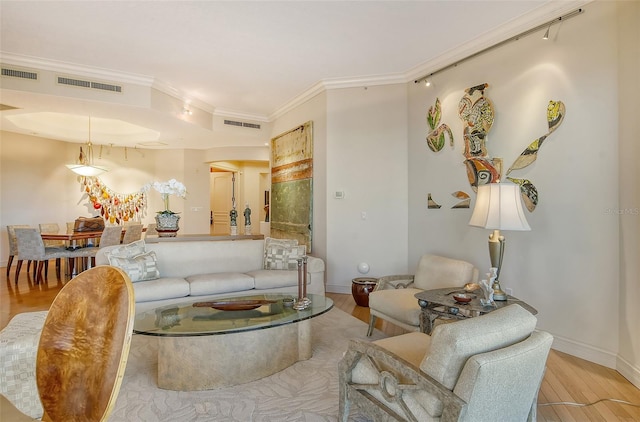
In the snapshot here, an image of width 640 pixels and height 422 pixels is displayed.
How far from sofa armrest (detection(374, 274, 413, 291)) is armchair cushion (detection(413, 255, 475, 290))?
8cm

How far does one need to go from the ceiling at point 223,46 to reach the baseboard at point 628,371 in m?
2.95

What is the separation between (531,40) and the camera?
328 centimetres

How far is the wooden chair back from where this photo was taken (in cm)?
94

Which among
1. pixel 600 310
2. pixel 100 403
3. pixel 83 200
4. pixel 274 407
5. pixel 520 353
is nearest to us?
pixel 100 403

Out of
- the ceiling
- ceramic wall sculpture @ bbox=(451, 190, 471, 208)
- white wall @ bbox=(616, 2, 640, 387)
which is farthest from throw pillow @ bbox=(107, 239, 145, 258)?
white wall @ bbox=(616, 2, 640, 387)

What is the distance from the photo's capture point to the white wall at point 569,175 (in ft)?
8.96

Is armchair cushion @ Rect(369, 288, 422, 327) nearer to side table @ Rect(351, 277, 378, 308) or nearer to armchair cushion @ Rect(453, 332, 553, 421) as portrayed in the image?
side table @ Rect(351, 277, 378, 308)

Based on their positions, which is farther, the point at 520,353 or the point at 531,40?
the point at 531,40

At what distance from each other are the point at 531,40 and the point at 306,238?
3.78 m

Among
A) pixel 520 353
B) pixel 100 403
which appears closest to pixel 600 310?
pixel 520 353

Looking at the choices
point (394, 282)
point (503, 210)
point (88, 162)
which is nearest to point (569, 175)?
point (503, 210)

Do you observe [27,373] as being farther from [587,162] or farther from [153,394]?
[587,162]

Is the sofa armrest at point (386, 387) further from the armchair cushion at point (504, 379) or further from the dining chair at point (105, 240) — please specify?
the dining chair at point (105, 240)

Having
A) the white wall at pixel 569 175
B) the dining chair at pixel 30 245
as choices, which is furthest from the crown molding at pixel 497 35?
the dining chair at pixel 30 245
